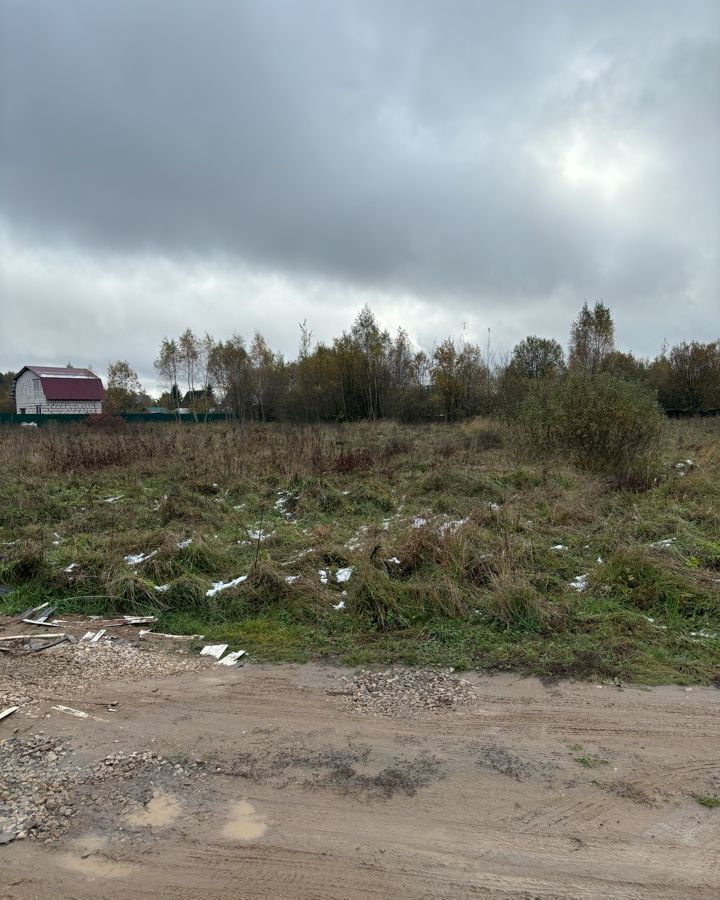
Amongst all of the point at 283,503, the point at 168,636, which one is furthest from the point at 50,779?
the point at 283,503

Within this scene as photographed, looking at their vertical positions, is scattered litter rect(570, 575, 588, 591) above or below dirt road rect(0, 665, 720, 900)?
above

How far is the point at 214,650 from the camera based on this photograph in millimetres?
4938

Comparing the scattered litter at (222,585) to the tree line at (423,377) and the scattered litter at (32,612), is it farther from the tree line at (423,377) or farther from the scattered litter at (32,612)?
the tree line at (423,377)

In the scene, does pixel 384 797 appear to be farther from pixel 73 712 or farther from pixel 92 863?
pixel 73 712

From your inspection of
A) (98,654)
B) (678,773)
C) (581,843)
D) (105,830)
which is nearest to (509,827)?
(581,843)

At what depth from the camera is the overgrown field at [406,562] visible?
4898 millimetres

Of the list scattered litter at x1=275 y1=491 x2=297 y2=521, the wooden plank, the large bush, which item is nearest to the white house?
scattered litter at x1=275 y1=491 x2=297 y2=521

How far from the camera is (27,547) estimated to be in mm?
6949

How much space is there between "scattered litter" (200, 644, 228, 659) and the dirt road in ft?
1.95

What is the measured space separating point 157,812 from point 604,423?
35.9 ft

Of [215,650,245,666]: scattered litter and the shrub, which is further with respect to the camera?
the shrub

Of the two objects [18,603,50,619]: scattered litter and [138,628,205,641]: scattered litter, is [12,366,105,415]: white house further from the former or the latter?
[138,628,205,641]: scattered litter

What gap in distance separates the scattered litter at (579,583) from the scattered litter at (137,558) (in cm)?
503

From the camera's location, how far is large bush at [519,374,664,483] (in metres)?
11.4
